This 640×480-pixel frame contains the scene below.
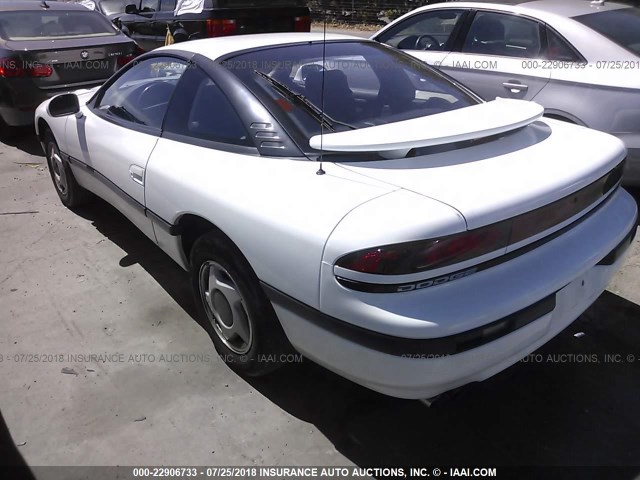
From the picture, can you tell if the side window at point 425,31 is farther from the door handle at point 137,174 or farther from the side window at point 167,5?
the side window at point 167,5

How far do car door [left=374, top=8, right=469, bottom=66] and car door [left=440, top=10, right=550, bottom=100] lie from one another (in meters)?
0.15

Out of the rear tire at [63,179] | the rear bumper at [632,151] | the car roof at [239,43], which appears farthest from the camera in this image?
the rear tire at [63,179]

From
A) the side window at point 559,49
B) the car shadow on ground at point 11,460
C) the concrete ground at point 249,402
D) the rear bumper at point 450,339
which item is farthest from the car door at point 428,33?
the car shadow on ground at point 11,460

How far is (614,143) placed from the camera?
2.55 metres

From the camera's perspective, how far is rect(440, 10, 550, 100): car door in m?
4.43

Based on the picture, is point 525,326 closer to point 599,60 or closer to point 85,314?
point 85,314

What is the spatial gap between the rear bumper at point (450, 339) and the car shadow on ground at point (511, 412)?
192 millimetres

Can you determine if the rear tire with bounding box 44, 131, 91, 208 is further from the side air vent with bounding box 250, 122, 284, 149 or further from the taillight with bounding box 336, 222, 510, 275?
the taillight with bounding box 336, 222, 510, 275

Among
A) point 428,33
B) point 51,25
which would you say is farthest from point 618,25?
point 51,25

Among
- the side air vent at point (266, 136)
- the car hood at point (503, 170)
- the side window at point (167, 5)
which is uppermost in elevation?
the side window at point (167, 5)

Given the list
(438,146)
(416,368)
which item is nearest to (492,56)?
(438,146)

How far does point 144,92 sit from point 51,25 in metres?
4.29

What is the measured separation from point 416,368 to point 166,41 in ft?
26.7

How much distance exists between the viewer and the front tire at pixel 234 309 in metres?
2.35
